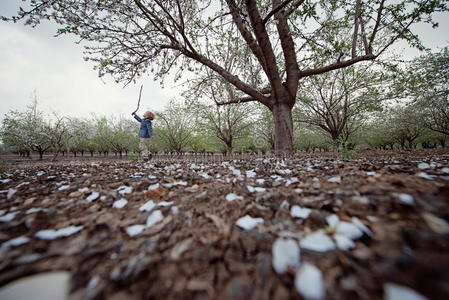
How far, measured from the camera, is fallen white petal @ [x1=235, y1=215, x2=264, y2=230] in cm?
121

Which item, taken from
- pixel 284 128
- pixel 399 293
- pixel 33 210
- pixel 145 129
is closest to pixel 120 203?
pixel 33 210

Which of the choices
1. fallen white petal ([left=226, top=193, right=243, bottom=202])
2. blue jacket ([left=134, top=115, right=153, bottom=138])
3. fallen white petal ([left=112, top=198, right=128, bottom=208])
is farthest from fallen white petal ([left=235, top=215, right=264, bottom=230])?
blue jacket ([left=134, top=115, right=153, bottom=138])

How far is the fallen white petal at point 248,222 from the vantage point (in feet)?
3.96

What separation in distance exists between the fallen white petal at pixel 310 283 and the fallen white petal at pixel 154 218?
3.71 ft

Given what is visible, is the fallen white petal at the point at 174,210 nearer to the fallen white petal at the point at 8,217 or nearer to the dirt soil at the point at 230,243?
the dirt soil at the point at 230,243

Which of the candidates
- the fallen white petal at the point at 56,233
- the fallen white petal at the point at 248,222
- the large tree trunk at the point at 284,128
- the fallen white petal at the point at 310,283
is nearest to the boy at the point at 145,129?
the large tree trunk at the point at 284,128

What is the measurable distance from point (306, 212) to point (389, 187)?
83 centimetres

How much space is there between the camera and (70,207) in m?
1.64

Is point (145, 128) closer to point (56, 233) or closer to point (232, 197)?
point (56, 233)

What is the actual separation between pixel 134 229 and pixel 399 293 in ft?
5.22

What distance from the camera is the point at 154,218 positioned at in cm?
137

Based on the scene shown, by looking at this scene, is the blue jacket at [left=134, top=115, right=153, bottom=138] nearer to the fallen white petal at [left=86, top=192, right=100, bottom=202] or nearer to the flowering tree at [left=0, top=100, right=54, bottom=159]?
the fallen white petal at [left=86, top=192, right=100, bottom=202]

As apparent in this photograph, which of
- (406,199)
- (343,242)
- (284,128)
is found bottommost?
(343,242)

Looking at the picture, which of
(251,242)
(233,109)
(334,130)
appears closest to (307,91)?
(334,130)
